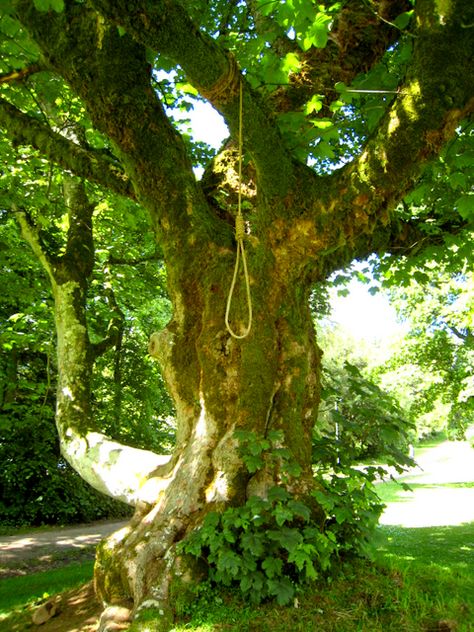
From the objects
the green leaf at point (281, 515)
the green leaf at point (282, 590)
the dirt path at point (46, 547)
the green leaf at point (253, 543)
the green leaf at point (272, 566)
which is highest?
the green leaf at point (281, 515)

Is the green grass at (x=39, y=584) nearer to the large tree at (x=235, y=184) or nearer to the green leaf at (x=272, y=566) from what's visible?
the large tree at (x=235, y=184)

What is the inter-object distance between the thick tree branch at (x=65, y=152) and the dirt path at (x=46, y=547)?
7366 millimetres

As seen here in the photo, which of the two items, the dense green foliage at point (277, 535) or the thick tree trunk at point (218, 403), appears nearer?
the dense green foliage at point (277, 535)

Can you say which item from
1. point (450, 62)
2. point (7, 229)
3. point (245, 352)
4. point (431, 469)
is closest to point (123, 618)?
point (245, 352)

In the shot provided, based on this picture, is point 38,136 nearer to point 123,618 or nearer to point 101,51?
point 101,51

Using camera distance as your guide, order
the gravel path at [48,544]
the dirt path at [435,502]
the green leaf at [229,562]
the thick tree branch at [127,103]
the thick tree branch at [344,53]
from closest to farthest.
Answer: the green leaf at [229,562] < the thick tree branch at [127,103] < the thick tree branch at [344,53] < the gravel path at [48,544] < the dirt path at [435,502]

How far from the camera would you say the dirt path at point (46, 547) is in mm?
9328

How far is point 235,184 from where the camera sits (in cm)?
471

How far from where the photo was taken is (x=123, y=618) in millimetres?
3578

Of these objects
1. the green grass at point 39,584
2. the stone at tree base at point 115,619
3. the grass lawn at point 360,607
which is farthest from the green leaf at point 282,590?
the green grass at point 39,584

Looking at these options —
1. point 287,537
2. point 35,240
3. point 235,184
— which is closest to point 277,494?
point 287,537

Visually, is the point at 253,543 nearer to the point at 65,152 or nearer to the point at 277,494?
the point at 277,494

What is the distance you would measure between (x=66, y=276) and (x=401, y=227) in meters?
4.09

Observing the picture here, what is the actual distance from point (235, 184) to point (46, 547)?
9630mm
